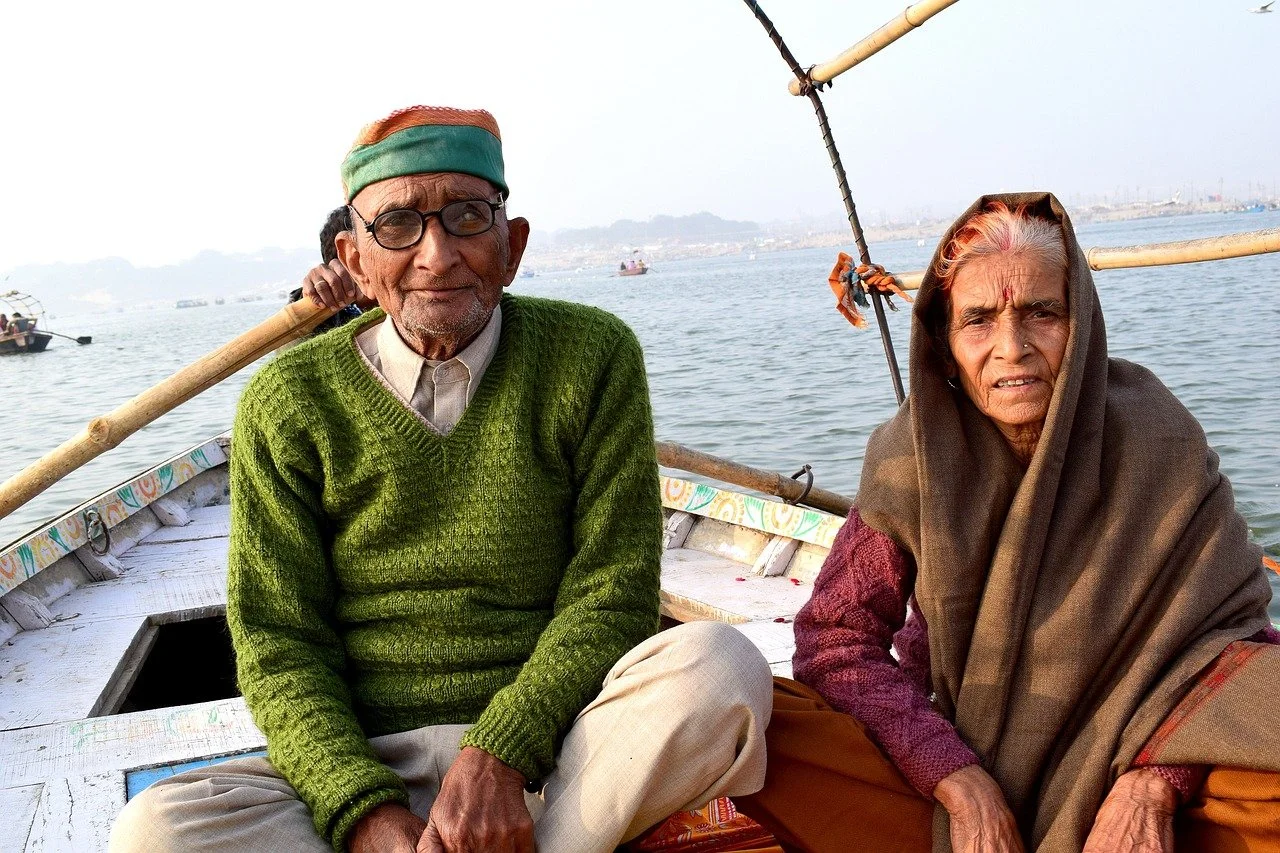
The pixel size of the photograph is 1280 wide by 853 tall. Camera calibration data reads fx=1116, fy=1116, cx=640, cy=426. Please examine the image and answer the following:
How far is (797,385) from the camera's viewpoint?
17594mm

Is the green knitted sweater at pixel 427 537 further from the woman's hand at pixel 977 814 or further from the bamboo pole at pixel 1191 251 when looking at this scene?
the bamboo pole at pixel 1191 251

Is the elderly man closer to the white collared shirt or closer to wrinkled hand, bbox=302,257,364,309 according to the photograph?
the white collared shirt

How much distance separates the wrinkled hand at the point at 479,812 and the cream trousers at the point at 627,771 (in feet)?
0.23

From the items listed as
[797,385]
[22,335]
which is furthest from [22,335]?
[797,385]

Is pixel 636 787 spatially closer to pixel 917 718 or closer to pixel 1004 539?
pixel 917 718

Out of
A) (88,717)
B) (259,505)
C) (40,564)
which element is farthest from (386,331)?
(40,564)

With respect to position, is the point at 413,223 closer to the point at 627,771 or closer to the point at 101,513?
the point at 627,771

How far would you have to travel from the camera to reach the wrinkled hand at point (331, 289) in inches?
128

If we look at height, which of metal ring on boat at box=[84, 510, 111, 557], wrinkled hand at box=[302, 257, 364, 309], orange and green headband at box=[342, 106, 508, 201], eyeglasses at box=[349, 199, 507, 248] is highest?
orange and green headband at box=[342, 106, 508, 201]

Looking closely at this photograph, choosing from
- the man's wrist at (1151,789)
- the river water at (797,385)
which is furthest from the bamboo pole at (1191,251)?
the river water at (797,385)

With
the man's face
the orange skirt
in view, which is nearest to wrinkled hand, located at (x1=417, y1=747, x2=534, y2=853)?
the orange skirt

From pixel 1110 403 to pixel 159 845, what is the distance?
1.72m

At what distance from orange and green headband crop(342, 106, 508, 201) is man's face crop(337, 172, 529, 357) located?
19mm

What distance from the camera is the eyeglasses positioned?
79.7 inches
